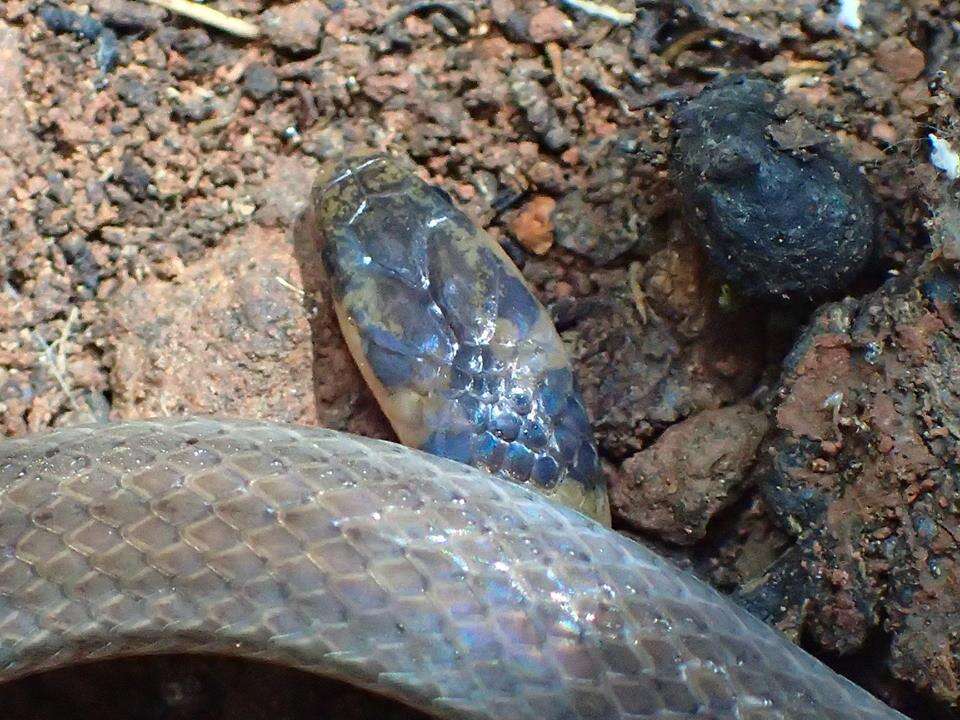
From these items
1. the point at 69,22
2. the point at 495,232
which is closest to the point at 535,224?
the point at 495,232

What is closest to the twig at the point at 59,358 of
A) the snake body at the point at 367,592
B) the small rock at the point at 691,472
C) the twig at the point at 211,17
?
the snake body at the point at 367,592

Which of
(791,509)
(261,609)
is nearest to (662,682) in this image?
(791,509)

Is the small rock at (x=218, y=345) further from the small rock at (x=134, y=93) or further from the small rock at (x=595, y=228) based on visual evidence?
the small rock at (x=595, y=228)

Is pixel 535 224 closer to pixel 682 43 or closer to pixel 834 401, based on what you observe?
pixel 682 43

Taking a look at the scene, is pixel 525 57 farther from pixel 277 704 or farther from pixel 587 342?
pixel 277 704

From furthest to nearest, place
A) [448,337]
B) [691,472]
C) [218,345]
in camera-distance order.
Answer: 1. [218,345]
2. [448,337]
3. [691,472]

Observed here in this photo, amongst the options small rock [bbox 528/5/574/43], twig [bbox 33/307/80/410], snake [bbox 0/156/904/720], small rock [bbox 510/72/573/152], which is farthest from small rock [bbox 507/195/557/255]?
twig [bbox 33/307/80/410]
